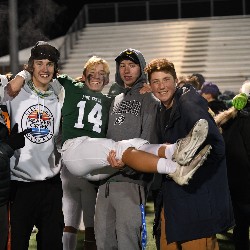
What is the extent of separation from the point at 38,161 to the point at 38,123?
276 millimetres

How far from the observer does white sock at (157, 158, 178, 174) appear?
11.5 ft

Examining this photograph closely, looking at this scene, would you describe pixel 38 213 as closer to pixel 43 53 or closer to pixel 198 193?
pixel 43 53

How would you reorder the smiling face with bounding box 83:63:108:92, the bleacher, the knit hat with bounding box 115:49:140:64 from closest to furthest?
the knit hat with bounding box 115:49:140:64 < the smiling face with bounding box 83:63:108:92 < the bleacher

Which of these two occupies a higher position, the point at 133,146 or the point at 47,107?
the point at 47,107

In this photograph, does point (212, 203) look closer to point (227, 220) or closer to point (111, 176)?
point (227, 220)

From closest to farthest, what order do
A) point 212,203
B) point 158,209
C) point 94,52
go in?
point 212,203, point 158,209, point 94,52

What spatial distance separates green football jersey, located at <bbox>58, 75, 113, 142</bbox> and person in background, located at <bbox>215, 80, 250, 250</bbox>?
114 cm

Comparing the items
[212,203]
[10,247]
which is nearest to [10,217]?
[10,247]

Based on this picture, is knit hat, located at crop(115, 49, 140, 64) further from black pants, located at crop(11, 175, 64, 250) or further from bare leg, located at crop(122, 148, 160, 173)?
black pants, located at crop(11, 175, 64, 250)

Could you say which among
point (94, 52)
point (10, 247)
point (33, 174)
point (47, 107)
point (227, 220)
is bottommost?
point (10, 247)

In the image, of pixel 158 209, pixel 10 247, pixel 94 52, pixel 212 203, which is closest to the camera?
pixel 212 203

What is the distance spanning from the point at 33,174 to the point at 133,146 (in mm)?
785

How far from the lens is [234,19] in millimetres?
21531

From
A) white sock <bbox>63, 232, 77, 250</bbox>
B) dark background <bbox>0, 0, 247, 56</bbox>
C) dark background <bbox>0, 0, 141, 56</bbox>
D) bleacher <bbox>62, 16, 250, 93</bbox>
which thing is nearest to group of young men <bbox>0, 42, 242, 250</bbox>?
white sock <bbox>63, 232, 77, 250</bbox>
